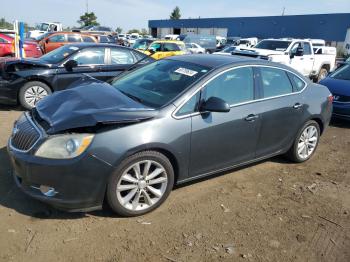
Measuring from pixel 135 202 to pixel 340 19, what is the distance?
43.8 m

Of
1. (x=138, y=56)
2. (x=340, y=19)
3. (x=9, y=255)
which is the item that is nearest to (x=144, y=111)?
(x=9, y=255)

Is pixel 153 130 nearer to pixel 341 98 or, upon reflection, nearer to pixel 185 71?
pixel 185 71

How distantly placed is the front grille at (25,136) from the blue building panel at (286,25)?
4322 cm

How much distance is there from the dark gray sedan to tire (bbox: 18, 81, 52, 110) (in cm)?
355

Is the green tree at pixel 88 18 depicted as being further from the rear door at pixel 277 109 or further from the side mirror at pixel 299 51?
the rear door at pixel 277 109

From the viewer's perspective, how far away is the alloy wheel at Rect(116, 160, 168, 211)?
3545mm

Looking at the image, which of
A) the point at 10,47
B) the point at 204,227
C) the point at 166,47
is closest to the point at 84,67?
the point at 204,227

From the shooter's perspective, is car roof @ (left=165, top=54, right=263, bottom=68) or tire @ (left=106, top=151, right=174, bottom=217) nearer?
tire @ (left=106, top=151, right=174, bottom=217)

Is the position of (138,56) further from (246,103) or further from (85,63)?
(246,103)

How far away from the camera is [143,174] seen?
11.9ft

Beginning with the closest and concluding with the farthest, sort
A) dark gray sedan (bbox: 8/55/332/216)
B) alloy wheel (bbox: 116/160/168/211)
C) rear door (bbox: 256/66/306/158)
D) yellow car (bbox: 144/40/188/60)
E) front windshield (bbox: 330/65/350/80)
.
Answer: dark gray sedan (bbox: 8/55/332/216) < alloy wheel (bbox: 116/160/168/211) < rear door (bbox: 256/66/306/158) < front windshield (bbox: 330/65/350/80) < yellow car (bbox: 144/40/188/60)

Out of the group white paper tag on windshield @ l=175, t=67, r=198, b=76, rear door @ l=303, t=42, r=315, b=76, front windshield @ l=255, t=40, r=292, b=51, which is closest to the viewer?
white paper tag on windshield @ l=175, t=67, r=198, b=76

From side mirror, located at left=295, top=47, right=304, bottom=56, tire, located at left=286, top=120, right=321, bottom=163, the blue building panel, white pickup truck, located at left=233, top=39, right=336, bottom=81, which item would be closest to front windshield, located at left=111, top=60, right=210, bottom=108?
tire, located at left=286, top=120, right=321, bottom=163

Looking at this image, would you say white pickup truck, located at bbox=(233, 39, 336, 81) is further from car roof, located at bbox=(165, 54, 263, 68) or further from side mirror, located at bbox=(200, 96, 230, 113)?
side mirror, located at bbox=(200, 96, 230, 113)
